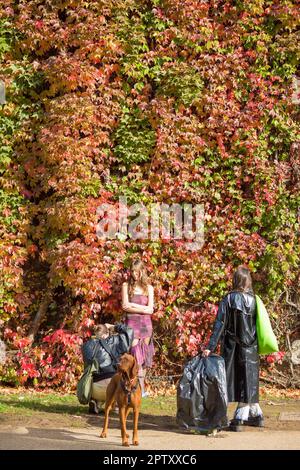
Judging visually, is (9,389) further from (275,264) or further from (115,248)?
(275,264)

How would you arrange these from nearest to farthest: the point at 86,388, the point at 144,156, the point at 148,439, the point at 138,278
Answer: the point at 148,439 < the point at 86,388 < the point at 138,278 < the point at 144,156

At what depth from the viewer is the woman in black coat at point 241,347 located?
7.02m

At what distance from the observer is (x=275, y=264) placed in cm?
970

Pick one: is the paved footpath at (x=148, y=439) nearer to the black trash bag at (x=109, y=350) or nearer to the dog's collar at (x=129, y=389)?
the dog's collar at (x=129, y=389)

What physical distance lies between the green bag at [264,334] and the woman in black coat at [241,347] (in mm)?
44

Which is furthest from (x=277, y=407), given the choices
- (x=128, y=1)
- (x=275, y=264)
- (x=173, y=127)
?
(x=128, y=1)

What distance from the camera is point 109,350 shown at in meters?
7.78

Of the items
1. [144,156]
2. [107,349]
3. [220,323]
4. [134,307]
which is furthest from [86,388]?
[144,156]

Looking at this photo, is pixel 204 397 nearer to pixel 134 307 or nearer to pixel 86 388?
pixel 86 388

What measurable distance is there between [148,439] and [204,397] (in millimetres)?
683

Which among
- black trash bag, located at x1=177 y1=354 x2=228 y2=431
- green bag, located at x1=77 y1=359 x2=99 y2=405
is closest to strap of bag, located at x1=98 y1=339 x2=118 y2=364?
green bag, located at x1=77 y1=359 x2=99 y2=405

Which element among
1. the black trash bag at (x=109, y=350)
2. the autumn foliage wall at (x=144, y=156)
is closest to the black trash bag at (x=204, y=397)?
the black trash bag at (x=109, y=350)

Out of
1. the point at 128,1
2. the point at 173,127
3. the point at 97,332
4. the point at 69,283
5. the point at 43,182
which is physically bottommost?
the point at 97,332

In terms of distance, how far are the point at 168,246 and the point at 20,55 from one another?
3.30 m
